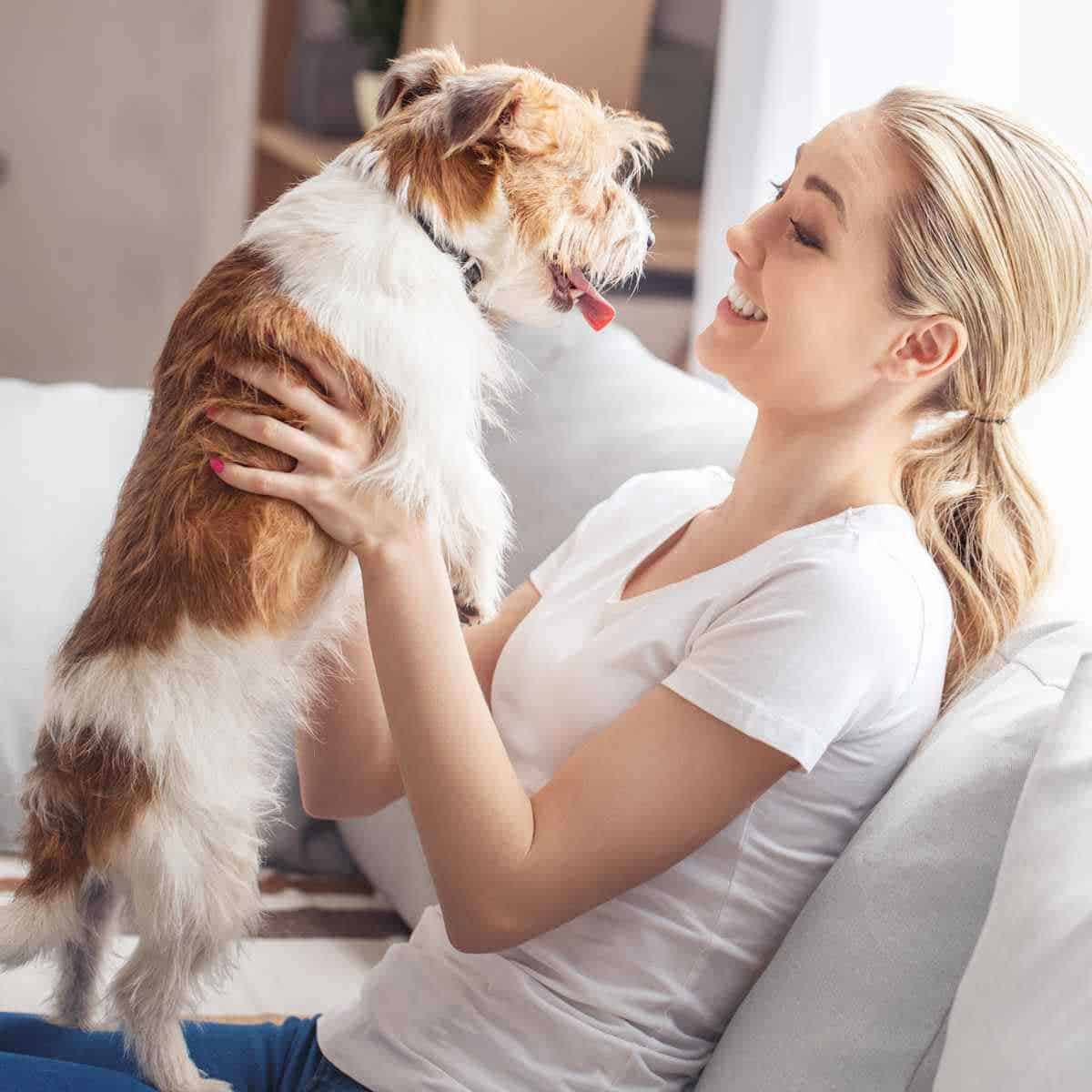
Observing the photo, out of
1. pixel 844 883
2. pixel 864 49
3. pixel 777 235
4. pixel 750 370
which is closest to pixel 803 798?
pixel 844 883

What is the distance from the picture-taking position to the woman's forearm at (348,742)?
132 centimetres

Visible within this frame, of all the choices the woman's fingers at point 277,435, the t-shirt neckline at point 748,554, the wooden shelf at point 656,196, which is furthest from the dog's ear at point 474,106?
the wooden shelf at point 656,196

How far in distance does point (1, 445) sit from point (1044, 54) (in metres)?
1.56

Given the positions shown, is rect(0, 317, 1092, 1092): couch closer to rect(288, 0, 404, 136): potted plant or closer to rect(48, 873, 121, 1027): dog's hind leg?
rect(48, 873, 121, 1027): dog's hind leg

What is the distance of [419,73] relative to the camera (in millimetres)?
1238

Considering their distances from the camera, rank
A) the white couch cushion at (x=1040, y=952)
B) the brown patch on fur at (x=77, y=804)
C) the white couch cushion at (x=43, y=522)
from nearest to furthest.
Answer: the white couch cushion at (x=1040, y=952), the brown patch on fur at (x=77, y=804), the white couch cushion at (x=43, y=522)

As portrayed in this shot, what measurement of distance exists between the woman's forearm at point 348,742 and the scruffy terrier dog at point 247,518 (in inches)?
3.3

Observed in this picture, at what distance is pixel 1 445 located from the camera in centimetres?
200

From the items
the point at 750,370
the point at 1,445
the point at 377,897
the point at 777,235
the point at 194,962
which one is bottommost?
the point at 377,897

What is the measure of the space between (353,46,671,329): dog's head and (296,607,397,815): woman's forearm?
0.38 m

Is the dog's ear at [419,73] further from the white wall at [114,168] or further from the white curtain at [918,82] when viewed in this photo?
the white wall at [114,168]

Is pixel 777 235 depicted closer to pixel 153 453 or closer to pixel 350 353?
pixel 350 353

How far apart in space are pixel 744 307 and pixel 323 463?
45 centimetres

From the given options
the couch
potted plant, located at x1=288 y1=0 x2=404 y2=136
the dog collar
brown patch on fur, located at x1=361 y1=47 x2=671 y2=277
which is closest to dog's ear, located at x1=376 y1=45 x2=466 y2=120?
brown patch on fur, located at x1=361 y1=47 x2=671 y2=277
